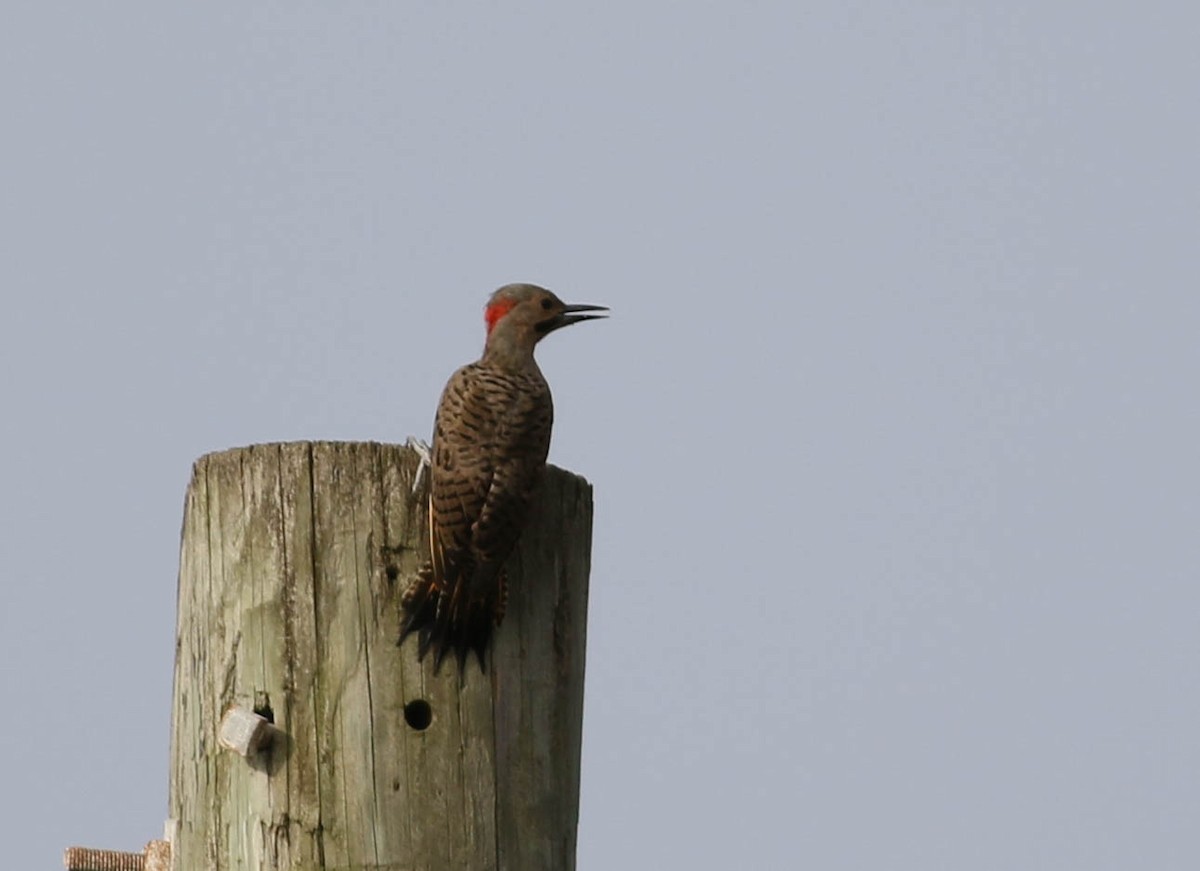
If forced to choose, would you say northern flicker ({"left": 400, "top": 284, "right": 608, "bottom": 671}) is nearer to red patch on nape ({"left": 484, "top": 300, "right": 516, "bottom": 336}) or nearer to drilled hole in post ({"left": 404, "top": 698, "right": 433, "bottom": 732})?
drilled hole in post ({"left": 404, "top": 698, "right": 433, "bottom": 732})

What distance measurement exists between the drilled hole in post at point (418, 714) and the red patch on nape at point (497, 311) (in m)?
1.74

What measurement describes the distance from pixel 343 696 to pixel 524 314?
1845 mm

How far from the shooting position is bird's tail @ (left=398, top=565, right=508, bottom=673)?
4.30m

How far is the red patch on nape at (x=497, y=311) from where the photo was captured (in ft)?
19.0

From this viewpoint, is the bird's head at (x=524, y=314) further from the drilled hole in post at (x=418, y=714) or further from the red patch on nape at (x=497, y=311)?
the drilled hole in post at (x=418, y=714)

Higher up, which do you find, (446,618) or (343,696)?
(446,618)

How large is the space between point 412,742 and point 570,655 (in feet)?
1.74

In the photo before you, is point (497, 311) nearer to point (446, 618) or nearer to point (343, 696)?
point (446, 618)

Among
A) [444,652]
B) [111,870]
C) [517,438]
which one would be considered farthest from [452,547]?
[111,870]

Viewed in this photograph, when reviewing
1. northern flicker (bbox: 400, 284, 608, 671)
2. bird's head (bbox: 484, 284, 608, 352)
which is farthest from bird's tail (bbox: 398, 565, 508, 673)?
bird's head (bbox: 484, 284, 608, 352)

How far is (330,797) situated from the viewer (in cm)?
426

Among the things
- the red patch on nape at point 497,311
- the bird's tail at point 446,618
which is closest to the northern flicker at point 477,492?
the bird's tail at point 446,618

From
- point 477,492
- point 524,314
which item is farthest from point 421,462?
point 524,314

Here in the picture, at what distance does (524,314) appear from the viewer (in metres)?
5.80
